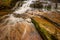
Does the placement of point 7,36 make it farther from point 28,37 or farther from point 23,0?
point 23,0

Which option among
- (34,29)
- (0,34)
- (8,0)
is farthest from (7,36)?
(8,0)

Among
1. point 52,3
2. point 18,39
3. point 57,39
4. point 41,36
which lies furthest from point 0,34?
point 52,3

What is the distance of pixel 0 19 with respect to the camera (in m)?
7.68

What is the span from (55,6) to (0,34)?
21.6 feet

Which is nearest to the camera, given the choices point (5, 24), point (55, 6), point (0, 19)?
point (5, 24)

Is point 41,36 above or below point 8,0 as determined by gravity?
below

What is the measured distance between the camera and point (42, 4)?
36.1 feet

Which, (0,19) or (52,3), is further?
(52,3)

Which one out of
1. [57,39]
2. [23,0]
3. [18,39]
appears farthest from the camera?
[23,0]

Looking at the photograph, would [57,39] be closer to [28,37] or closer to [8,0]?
[28,37]

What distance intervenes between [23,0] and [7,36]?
23.9ft

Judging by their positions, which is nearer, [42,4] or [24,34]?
[24,34]

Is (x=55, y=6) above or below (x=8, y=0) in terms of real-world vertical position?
below

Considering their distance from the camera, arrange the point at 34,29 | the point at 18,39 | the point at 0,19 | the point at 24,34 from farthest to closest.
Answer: the point at 0,19 → the point at 34,29 → the point at 24,34 → the point at 18,39
